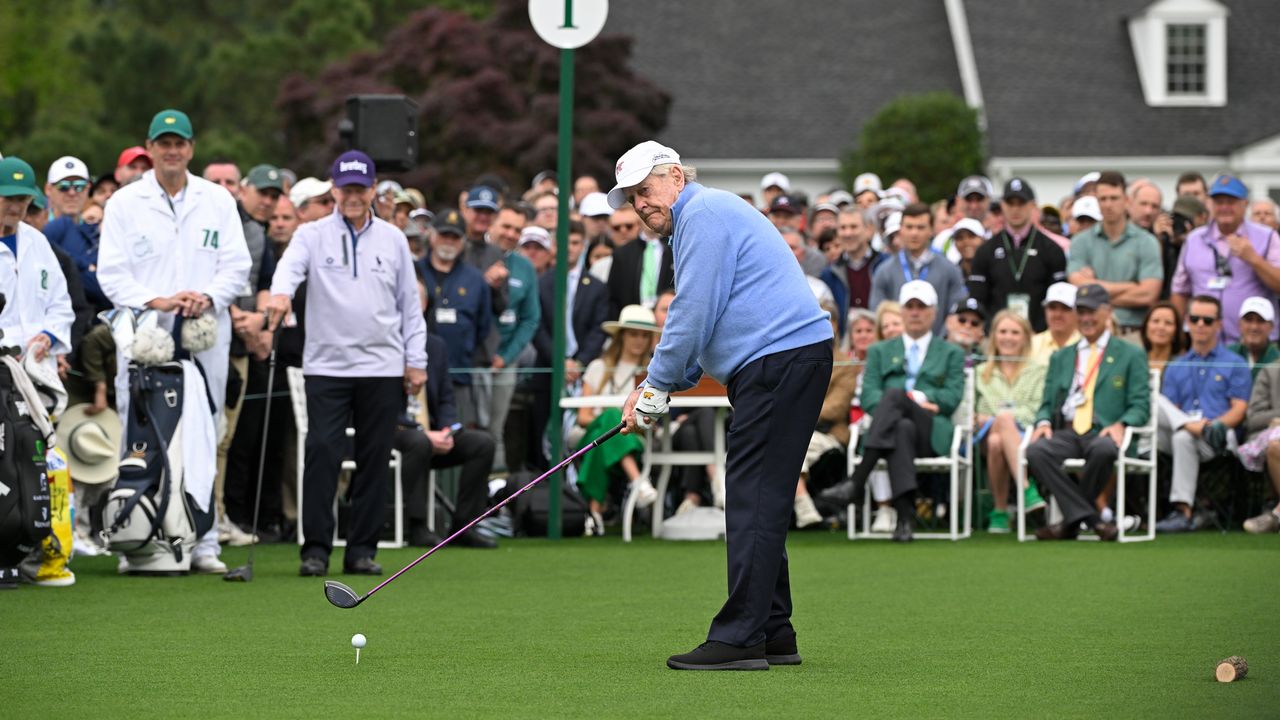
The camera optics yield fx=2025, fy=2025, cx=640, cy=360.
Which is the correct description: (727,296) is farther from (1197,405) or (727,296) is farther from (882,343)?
(1197,405)

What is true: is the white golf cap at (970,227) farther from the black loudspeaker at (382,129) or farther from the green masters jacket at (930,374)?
the black loudspeaker at (382,129)

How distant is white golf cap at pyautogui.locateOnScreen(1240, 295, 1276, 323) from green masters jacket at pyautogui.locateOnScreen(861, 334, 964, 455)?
2035 mm

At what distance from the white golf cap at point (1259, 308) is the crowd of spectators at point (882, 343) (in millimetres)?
22

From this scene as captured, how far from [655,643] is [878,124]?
28356 millimetres

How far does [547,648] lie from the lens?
7.84 metres

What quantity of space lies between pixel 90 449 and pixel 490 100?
2654 cm

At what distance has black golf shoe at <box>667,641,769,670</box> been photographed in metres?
7.21

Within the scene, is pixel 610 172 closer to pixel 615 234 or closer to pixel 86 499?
pixel 615 234

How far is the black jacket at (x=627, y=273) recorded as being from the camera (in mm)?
15164

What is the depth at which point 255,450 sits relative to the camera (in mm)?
13516

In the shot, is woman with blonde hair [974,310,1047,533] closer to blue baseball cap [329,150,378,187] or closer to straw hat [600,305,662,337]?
straw hat [600,305,662,337]

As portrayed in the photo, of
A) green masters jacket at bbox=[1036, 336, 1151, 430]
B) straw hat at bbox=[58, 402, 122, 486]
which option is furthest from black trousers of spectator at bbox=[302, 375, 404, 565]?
green masters jacket at bbox=[1036, 336, 1151, 430]

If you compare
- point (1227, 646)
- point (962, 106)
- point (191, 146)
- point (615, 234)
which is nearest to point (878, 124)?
point (962, 106)

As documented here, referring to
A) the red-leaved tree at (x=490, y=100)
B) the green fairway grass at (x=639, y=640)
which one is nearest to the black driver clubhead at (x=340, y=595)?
the green fairway grass at (x=639, y=640)
